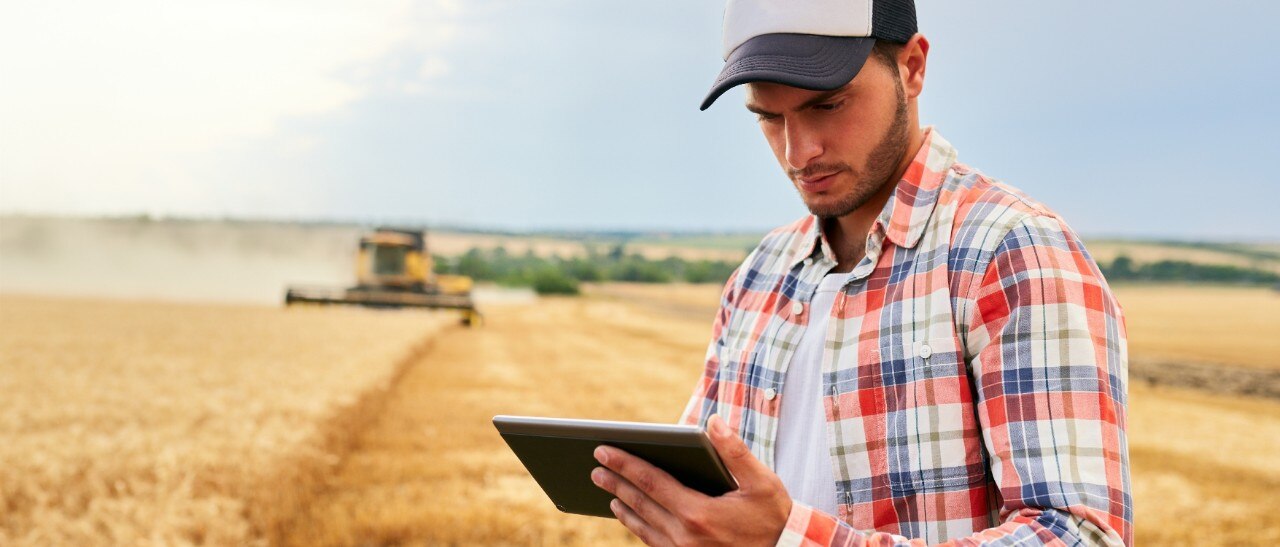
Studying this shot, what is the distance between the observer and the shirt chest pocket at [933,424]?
1.64 m

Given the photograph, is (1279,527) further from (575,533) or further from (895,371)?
(895,371)

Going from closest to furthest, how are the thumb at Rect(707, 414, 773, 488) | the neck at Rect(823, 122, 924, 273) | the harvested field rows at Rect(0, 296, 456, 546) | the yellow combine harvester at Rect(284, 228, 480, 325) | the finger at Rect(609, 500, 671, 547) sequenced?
the thumb at Rect(707, 414, 773, 488) → the finger at Rect(609, 500, 671, 547) → the neck at Rect(823, 122, 924, 273) → the harvested field rows at Rect(0, 296, 456, 546) → the yellow combine harvester at Rect(284, 228, 480, 325)

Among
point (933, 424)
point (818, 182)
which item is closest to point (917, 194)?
point (818, 182)

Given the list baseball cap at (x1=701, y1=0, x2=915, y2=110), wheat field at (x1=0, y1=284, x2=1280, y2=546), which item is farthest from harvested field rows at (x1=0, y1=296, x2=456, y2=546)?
baseball cap at (x1=701, y1=0, x2=915, y2=110)

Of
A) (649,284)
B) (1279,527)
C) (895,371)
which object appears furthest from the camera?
(649,284)

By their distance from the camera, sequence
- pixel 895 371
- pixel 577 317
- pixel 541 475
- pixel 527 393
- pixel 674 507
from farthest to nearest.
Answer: pixel 577 317, pixel 527 393, pixel 541 475, pixel 895 371, pixel 674 507

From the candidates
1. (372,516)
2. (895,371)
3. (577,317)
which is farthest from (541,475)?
(577,317)

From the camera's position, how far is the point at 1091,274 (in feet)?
5.20

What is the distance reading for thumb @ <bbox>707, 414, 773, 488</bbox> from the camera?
139 centimetres

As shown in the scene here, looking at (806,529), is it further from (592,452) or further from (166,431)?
(166,431)

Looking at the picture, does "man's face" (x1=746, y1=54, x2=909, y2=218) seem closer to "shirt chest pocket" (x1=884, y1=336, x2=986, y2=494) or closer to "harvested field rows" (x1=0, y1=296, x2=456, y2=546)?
"shirt chest pocket" (x1=884, y1=336, x2=986, y2=494)

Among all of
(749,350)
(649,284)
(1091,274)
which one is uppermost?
(1091,274)

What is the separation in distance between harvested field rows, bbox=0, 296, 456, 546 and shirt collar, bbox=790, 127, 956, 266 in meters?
5.93

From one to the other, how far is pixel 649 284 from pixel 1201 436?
61147 millimetres
